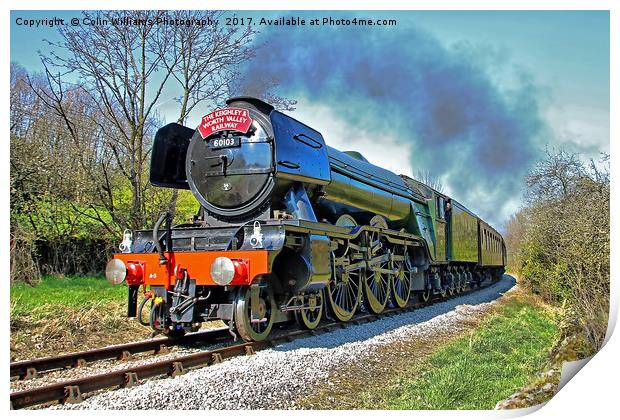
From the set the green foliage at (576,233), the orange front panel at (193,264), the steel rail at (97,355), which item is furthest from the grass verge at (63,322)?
the green foliage at (576,233)

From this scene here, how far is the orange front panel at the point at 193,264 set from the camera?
588 centimetres

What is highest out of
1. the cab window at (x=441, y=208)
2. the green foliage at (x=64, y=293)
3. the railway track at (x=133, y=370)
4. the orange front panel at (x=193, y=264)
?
the cab window at (x=441, y=208)

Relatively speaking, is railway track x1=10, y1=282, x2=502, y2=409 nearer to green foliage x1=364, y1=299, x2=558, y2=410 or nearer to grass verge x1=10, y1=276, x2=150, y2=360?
grass verge x1=10, y1=276, x2=150, y2=360

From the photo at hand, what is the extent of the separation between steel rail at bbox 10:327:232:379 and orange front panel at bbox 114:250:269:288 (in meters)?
0.79

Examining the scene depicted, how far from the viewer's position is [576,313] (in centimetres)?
634

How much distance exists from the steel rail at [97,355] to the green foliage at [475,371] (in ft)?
9.37

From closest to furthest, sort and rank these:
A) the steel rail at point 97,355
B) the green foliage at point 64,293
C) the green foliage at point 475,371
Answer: the green foliage at point 475,371 → the steel rail at point 97,355 → the green foliage at point 64,293

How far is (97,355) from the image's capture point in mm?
5996

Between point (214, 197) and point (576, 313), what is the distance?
4.72 metres

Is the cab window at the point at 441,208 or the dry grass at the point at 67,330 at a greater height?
the cab window at the point at 441,208

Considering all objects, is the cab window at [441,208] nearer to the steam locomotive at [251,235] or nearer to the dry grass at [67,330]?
the steam locomotive at [251,235]

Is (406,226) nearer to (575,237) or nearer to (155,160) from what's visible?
(575,237)
